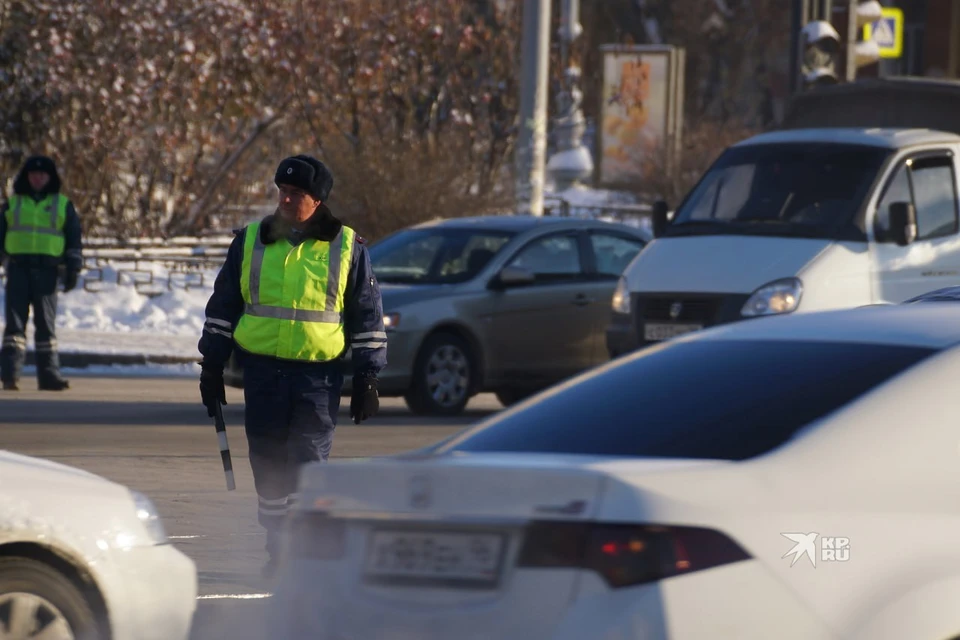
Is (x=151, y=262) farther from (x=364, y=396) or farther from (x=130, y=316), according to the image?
(x=364, y=396)

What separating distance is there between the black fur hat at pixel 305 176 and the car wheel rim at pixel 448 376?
6695 millimetres

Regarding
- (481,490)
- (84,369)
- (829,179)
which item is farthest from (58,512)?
(84,369)

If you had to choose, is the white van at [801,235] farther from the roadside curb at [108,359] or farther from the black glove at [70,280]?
the roadside curb at [108,359]

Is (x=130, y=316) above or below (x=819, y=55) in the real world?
below

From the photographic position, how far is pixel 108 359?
1722cm

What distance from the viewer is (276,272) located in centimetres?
732

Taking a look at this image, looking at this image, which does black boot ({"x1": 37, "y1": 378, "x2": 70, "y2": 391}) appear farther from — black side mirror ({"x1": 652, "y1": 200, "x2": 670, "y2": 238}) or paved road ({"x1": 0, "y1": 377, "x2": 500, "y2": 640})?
black side mirror ({"x1": 652, "y1": 200, "x2": 670, "y2": 238})

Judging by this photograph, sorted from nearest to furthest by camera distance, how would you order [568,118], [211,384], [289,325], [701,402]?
[701,402]
[289,325]
[211,384]
[568,118]

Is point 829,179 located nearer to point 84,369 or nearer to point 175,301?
point 84,369

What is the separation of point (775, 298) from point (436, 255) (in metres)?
3.33

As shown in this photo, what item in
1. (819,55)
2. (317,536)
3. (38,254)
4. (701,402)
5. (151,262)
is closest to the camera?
(317,536)

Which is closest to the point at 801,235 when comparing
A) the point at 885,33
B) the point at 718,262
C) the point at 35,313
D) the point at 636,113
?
the point at 718,262

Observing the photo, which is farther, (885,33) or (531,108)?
(885,33)

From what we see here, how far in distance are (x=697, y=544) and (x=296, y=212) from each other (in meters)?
3.64
